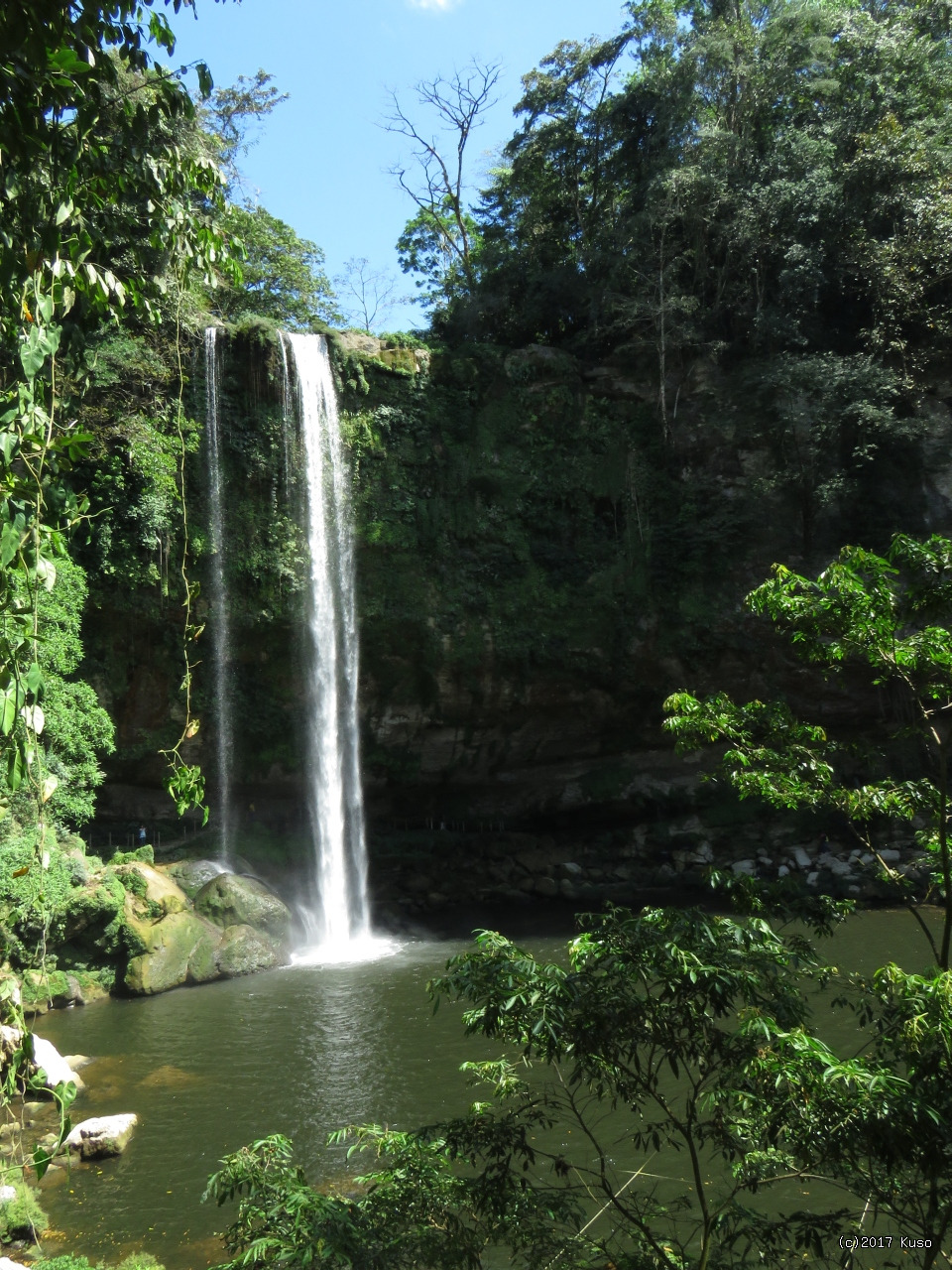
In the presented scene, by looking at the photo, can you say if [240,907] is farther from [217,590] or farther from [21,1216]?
[21,1216]

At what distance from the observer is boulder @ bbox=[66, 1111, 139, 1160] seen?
752 centimetres

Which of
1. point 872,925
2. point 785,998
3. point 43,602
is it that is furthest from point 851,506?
point 785,998

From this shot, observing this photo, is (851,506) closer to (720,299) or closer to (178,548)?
(720,299)

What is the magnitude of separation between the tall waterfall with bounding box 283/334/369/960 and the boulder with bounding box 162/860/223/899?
2001 millimetres

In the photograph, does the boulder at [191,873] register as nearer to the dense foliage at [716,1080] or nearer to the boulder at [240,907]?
the boulder at [240,907]

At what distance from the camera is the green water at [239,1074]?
6.74 m

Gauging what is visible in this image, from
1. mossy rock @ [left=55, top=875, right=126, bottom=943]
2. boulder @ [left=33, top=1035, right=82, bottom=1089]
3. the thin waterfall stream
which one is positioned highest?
the thin waterfall stream

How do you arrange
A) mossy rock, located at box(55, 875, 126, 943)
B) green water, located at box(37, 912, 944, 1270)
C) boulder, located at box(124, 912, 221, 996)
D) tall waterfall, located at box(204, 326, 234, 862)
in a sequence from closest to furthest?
1. green water, located at box(37, 912, 944, 1270)
2. mossy rock, located at box(55, 875, 126, 943)
3. boulder, located at box(124, 912, 221, 996)
4. tall waterfall, located at box(204, 326, 234, 862)

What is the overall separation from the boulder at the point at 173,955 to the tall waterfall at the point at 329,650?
3108 millimetres

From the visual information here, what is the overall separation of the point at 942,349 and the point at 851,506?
11.8 feet

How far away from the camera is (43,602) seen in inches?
473

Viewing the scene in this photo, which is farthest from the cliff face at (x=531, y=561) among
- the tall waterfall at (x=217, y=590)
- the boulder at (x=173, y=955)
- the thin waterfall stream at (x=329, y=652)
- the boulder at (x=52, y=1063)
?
the boulder at (x=52, y=1063)

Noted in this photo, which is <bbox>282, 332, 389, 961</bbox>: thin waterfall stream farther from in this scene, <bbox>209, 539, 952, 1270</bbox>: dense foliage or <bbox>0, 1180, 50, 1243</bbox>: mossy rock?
<bbox>209, 539, 952, 1270</bbox>: dense foliage

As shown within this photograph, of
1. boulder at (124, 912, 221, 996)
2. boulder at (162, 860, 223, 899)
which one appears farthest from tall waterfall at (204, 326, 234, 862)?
boulder at (124, 912, 221, 996)
